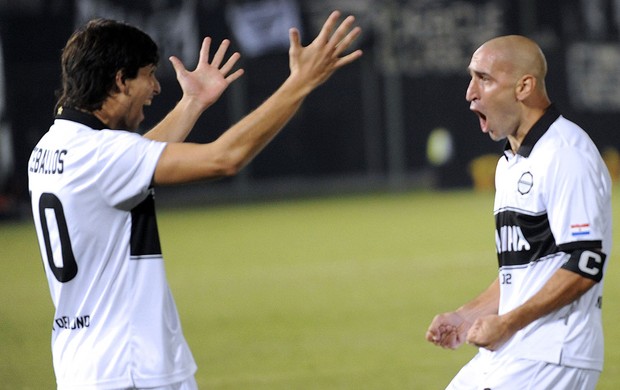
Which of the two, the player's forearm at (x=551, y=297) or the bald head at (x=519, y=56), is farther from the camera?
the bald head at (x=519, y=56)

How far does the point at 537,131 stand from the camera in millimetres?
4066

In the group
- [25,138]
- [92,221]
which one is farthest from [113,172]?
[25,138]

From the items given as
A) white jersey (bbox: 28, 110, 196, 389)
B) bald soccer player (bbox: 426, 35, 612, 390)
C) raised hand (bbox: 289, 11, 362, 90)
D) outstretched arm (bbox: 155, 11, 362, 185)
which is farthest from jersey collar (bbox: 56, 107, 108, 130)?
bald soccer player (bbox: 426, 35, 612, 390)

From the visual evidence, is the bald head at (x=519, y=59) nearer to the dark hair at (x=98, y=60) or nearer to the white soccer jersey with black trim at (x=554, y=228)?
the white soccer jersey with black trim at (x=554, y=228)

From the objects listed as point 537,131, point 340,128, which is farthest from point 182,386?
point 340,128

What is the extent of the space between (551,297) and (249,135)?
1156 mm

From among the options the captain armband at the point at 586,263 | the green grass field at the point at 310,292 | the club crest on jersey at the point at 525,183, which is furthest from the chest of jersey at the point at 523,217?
the green grass field at the point at 310,292

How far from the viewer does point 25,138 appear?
21656 mm

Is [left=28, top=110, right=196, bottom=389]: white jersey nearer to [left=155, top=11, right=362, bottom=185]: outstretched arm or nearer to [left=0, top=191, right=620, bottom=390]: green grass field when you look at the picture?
[left=155, top=11, right=362, bottom=185]: outstretched arm

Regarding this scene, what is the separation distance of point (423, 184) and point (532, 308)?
20793 mm

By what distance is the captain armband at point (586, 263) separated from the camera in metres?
3.78

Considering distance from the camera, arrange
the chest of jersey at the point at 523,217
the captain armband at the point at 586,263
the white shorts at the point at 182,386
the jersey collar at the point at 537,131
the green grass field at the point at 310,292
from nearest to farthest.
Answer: the white shorts at the point at 182,386, the captain armband at the point at 586,263, the chest of jersey at the point at 523,217, the jersey collar at the point at 537,131, the green grass field at the point at 310,292

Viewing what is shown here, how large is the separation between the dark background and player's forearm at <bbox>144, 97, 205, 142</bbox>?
18250 mm

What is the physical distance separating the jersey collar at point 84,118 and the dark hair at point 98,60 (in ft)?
0.06
